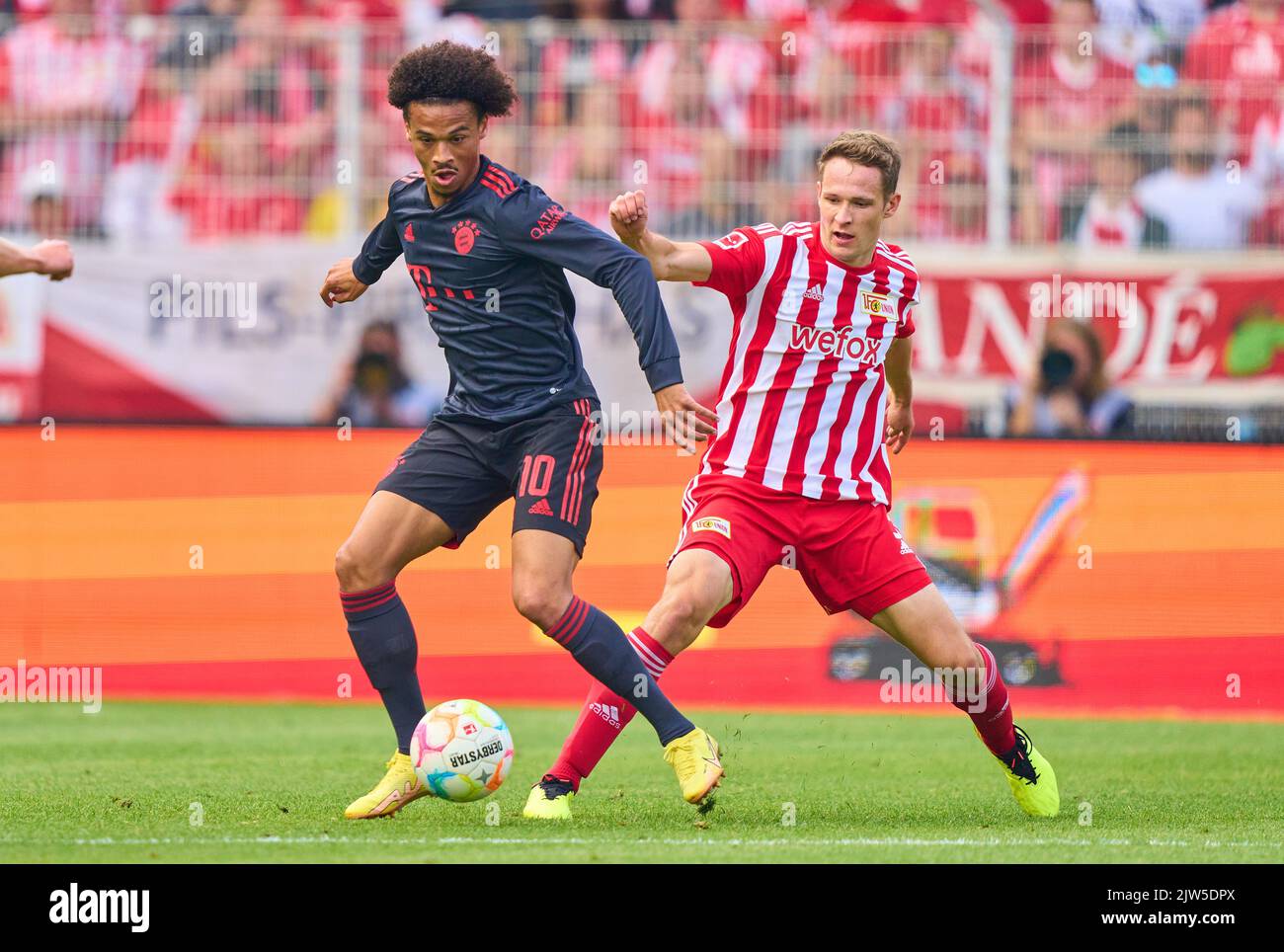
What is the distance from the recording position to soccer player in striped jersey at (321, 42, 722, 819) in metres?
5.83

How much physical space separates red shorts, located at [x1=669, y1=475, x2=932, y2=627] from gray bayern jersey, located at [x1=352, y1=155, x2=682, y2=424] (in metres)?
0.59

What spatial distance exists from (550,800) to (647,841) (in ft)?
2.23

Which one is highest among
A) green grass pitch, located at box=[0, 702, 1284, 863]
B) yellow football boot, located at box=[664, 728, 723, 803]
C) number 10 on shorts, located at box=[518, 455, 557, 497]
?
number 10 on shorts, located at box=[518, 455, 557, 497]

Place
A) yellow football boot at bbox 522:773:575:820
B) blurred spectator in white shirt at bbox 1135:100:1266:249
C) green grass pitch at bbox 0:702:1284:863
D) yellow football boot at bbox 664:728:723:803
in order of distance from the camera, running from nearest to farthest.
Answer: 1. green grass pitch at bbox 0:702:1284:863
2. yellow football boot at bbox 664:728:723:803
3. yellow football boot at bbox 522:773:575:820
4. blurred spectator in white shirt at bbox 1135:100:1266:249

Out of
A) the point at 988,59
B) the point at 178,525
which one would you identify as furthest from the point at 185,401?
the point at 988,59

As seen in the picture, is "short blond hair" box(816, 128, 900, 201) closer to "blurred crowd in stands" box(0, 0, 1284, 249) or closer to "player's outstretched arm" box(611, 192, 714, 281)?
"player's outstretched arm" box(611, 192, 714, 281)

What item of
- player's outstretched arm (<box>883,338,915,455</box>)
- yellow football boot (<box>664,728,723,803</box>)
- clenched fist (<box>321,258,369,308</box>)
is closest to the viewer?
yellow football boot (<box>664,728,723,803</box>)

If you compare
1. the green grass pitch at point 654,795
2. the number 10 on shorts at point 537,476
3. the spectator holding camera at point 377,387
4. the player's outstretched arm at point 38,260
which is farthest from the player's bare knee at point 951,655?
the spectator holding camera at point 377,387

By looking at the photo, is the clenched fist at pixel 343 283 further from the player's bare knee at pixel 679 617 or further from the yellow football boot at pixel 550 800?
the yellow football boot at pixel 550 800

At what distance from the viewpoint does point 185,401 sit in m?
11.5

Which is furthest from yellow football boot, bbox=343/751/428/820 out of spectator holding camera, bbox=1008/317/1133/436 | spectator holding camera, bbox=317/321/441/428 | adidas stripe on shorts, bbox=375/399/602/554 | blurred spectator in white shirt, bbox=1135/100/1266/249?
blurred spectator in white shirt, bbox=1135/100/1266/249

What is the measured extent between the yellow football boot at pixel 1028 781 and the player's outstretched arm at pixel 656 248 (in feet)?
6.17

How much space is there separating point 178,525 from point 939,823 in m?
5.97

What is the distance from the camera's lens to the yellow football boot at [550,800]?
588cm
